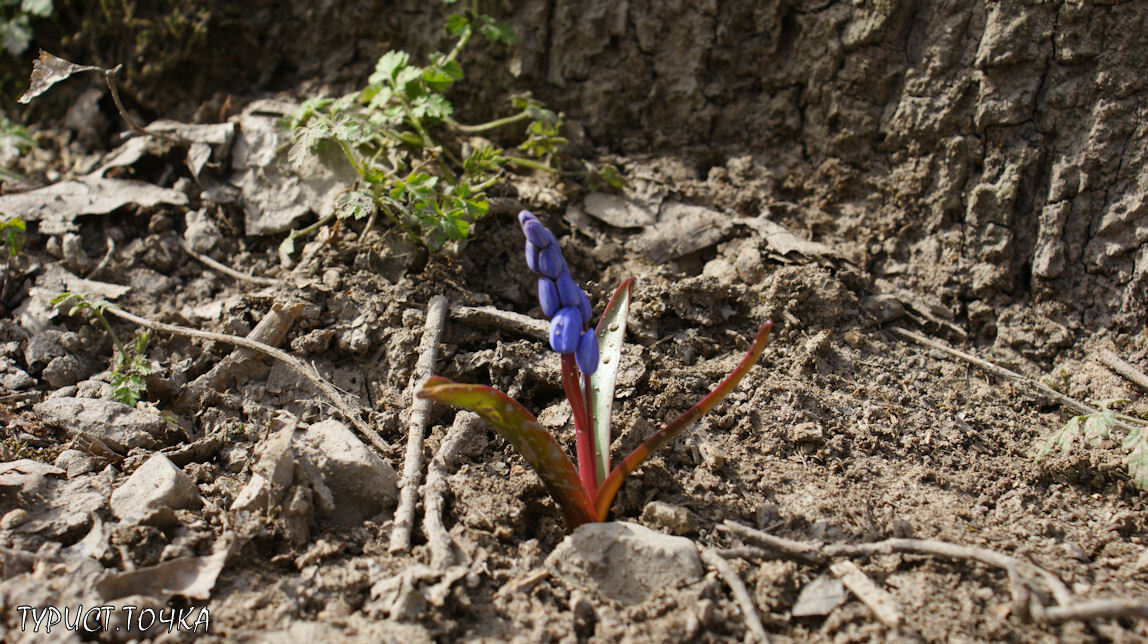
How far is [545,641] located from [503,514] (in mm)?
453

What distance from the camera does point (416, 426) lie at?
256 centimetres

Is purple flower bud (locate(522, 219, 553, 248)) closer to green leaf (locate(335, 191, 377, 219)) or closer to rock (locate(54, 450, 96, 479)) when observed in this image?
green leaf (locate(335, 191, 377, 219))

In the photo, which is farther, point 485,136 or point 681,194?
point 485,136

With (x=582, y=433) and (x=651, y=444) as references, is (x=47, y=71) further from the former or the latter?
(x=651, y=444)

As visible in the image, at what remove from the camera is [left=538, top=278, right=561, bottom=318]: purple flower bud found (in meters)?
2.20

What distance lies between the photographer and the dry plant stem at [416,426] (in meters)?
2.23

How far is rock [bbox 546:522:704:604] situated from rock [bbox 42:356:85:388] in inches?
82.1

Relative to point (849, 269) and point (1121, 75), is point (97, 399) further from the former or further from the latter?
point (1121, 75)

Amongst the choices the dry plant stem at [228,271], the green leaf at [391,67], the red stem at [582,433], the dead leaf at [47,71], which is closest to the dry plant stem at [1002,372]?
the red stem at [582,433]

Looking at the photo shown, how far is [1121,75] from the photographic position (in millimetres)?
2867

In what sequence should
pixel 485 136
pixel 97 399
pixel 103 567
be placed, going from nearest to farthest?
1. pixel 103 567
2. pixel 97 399
3. pixel 485 136

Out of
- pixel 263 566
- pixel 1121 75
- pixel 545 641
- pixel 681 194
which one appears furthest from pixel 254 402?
pixel 1121 75

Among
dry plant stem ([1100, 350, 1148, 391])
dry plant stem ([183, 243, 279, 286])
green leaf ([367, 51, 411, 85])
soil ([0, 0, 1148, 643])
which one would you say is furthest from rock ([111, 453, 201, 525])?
dry plant stem ([1100, 350, 1148, 391])

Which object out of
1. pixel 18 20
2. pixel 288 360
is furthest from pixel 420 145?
pixel 18 20
